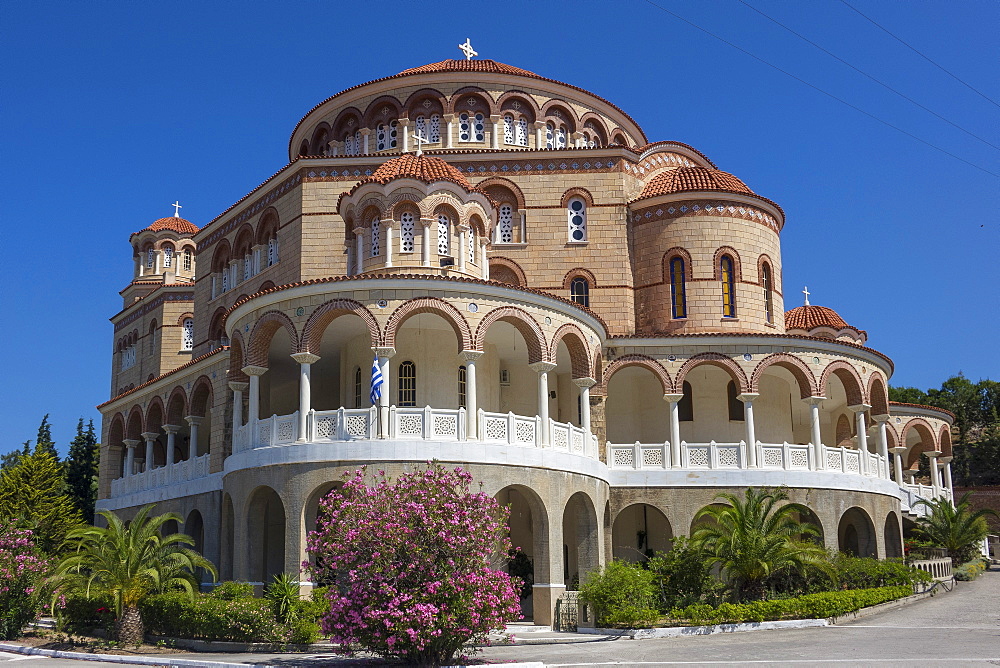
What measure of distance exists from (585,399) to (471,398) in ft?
16.2

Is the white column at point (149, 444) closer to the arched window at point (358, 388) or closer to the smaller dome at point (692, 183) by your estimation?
the arched window at point (358, 388)

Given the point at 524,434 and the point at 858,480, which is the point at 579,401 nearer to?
the point at 524,434

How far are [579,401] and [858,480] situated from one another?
8.93 metres

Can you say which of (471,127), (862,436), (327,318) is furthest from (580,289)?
(327,318)

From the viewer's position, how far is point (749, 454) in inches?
1172

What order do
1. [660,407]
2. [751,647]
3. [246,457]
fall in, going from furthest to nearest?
1. [660,407]
2. [246,457]
3. [751,647]

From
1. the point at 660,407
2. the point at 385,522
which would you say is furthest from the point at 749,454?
the point at 385,522

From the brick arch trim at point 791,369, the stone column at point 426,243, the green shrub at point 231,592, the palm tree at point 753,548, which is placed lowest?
the green shrub at point 231,592

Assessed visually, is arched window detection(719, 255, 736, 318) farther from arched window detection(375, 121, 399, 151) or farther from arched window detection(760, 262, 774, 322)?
arched window detection(375, 121, 399, 151)

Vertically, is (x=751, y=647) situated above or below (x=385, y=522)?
below

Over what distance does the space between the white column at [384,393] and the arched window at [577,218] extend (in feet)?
37.7

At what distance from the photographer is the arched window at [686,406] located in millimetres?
32594

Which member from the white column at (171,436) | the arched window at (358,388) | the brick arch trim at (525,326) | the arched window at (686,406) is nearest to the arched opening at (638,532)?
the arched window at (686,406)

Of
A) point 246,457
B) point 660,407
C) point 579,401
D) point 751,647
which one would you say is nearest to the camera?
point 751,647
